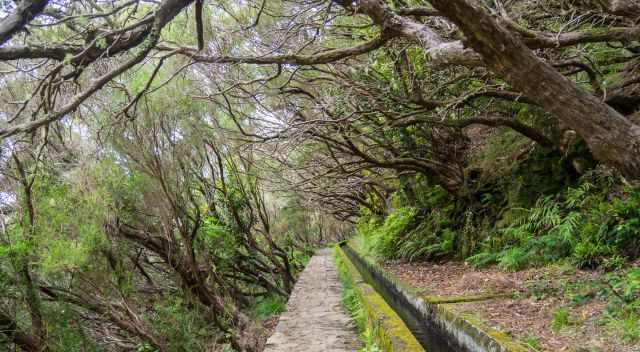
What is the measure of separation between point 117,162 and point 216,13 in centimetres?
393

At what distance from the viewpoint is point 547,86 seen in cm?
406

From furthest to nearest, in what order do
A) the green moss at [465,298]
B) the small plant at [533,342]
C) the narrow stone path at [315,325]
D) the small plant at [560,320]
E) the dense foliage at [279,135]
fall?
the narrow stone path at [315,325]
the green moss at [465,298]
the dense foliage at [279,135]
the small plant at [560,320]
the small plant at [533,342]

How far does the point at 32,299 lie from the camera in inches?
299

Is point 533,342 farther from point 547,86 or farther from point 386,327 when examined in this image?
point 547,86

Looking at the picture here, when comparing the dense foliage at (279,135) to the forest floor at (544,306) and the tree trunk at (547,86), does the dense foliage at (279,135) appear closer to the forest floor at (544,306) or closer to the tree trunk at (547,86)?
the tree trunk at (547,86)

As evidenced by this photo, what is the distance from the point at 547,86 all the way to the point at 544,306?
2.25m

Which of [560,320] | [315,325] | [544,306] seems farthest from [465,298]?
[315,325]

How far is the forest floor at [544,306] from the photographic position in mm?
3688

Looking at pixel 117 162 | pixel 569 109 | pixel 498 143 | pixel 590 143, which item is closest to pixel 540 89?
pixel 569 109

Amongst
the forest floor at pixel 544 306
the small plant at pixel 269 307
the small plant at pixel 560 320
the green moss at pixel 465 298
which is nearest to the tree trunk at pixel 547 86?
the forest floor at pixel 544 306

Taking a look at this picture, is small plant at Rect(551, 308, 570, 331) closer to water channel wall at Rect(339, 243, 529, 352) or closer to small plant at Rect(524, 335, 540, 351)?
small plant at Rect(524, 335, 540, 351)

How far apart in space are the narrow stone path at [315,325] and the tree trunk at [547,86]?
3589mm

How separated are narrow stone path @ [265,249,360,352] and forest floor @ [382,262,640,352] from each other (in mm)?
1316

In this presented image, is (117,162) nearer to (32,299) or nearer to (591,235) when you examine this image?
(32,299)
